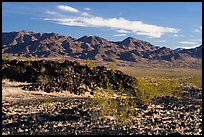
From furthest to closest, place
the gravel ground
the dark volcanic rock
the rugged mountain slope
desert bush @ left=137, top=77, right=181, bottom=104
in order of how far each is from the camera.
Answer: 1. the rugged mountain slope
2. the dark volcanic rock
3. desert bush @ left=137, top=77, right=181, bottom=104
4. the gravel ground

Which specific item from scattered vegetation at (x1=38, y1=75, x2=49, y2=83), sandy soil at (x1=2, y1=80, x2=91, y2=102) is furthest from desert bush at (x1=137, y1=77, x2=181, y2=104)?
scattered vegetation at (x1=38, y1=75, x2=49, y2=83)

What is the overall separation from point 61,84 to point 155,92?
936cm

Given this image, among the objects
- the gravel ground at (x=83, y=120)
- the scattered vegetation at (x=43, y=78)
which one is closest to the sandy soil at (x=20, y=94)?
the gravel ground at (x=83, y=120)

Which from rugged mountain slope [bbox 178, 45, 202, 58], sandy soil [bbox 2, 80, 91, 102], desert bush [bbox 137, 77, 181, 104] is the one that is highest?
rugged mountain slope [bbox 178, 45, 202, 58]

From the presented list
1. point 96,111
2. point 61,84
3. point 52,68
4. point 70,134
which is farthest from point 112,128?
point 52,68

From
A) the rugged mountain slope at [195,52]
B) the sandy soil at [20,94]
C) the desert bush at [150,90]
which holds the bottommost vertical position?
the sandy soil at [20,94]

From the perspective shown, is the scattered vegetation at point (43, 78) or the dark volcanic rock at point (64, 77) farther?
the scattered vegetation at point (43, 78)

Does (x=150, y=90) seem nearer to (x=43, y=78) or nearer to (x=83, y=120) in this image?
(x=83, y=120)

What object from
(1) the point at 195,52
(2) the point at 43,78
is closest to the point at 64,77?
(2) the point at 43,78

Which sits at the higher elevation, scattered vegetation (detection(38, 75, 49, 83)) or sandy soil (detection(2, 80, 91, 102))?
scattered vegetation (detection(38, 75, 49, 83))

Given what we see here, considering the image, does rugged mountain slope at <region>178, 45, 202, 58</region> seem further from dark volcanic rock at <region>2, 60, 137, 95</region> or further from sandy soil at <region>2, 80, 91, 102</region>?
sandy soil at <region>2, 80, 91, 102</region>

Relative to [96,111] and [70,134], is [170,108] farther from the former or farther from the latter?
[70,134]

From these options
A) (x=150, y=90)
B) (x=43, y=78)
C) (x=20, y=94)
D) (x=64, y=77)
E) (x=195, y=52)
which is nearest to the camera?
(x=150, y=90)

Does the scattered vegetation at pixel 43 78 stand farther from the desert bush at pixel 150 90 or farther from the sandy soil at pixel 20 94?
the desert bush at pixel 150 90
